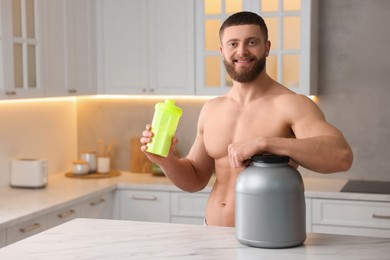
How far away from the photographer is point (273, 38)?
4.12 m

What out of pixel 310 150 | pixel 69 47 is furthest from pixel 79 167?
pixel 310 150

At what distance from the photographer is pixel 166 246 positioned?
80.8 inches

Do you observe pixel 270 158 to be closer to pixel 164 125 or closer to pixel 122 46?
pixel 164 125

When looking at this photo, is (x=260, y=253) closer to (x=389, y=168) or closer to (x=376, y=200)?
(x=376, y=200)

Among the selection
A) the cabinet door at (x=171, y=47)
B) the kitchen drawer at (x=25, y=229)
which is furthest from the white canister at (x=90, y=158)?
the kitchen drawer at (x=25, y=229)

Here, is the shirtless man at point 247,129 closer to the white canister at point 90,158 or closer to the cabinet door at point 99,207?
the cabinet door at point 99,207

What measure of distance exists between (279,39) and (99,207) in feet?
5.00

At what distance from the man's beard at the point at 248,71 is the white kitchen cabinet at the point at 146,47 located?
1.94 meters

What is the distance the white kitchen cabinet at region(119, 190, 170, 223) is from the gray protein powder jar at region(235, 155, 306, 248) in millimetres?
2239

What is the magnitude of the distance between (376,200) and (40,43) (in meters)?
2.18

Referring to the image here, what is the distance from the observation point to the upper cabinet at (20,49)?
3596 millimetres

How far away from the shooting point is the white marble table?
76.4 inches

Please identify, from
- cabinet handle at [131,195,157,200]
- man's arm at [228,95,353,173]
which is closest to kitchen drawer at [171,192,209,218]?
cabinet handle at [131,195,157,200]

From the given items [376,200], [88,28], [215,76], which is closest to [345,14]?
[215,76]
